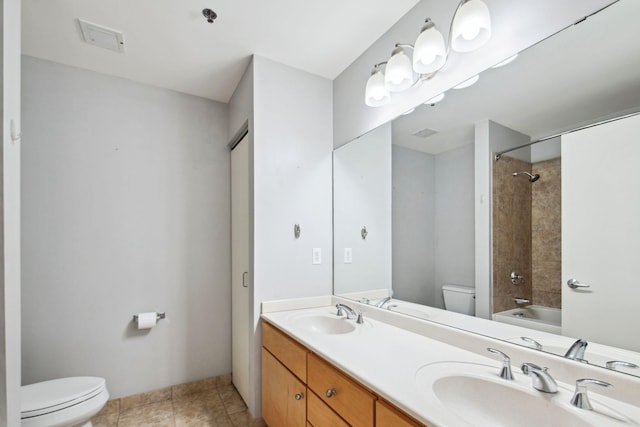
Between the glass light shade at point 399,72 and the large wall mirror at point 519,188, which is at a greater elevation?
the glass light shade at point 399,72

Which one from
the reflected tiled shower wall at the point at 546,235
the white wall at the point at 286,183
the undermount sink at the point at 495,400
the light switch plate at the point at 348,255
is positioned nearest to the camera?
the undermount sink at the point at 495,400

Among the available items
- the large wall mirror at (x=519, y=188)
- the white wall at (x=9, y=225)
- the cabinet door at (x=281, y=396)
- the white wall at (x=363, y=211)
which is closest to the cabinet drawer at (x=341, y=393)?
the cabinet door at (x=281, y=396)

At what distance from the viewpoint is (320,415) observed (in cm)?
122

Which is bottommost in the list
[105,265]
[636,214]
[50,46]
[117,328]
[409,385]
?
[117,328]

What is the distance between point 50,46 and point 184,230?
4.78ft

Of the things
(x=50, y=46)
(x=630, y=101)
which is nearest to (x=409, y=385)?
(x=630, y=101)

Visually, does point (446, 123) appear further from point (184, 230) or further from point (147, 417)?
point (147, 417)

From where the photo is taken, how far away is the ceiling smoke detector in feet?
5.25

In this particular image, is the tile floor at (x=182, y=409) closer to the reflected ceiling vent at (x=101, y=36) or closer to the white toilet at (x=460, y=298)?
the white toilet at (x=460, y=298)

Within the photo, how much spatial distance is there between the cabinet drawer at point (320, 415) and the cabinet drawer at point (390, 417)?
0.74 ft

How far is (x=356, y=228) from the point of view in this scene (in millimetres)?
2051

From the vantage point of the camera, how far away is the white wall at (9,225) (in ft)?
→ 3.68

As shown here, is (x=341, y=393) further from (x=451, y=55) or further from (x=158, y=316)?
(x=158, y=316)

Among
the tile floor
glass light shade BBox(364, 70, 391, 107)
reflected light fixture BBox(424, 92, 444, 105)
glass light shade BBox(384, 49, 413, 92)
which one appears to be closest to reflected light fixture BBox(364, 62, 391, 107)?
glass light shade BBox(364, 70, 391, 107)
